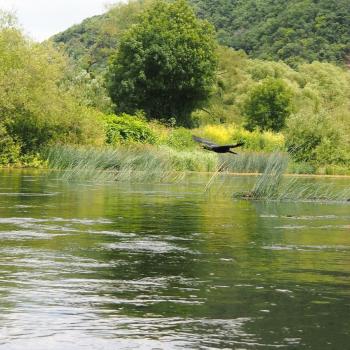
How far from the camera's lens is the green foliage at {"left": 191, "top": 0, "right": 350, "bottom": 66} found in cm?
10788

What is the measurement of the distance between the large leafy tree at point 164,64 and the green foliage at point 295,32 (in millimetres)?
33622

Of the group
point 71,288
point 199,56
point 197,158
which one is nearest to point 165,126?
point 199,56

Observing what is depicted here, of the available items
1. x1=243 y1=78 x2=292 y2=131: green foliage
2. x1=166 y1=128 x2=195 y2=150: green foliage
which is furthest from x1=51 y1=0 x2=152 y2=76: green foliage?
x1=166 y1=128 x2=195 y2=150: green foliage

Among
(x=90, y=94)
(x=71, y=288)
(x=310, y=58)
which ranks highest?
(x=310, y=58)

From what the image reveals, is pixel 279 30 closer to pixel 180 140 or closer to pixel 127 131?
pixel 180 140

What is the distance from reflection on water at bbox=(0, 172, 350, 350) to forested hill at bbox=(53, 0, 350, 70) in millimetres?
83446

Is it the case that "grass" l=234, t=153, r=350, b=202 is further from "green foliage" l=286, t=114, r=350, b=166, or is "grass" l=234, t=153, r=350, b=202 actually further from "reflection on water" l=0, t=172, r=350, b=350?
"green foliage" l=286, t=114, r=350, b=166

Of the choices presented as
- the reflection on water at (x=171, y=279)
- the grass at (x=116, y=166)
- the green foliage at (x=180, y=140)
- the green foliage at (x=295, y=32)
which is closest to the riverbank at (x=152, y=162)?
the grass at (x=116, y=166)

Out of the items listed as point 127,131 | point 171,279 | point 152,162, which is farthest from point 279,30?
point 171,279

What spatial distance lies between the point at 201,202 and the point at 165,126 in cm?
4513

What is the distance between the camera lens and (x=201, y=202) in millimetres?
26312

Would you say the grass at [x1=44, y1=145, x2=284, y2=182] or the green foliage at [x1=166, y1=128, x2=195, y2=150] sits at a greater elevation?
the green foliage at [x1=166, y1=128, x2=195, y2=150]

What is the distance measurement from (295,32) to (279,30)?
1.89 m

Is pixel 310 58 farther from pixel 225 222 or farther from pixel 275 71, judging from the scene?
pixel 225 222
